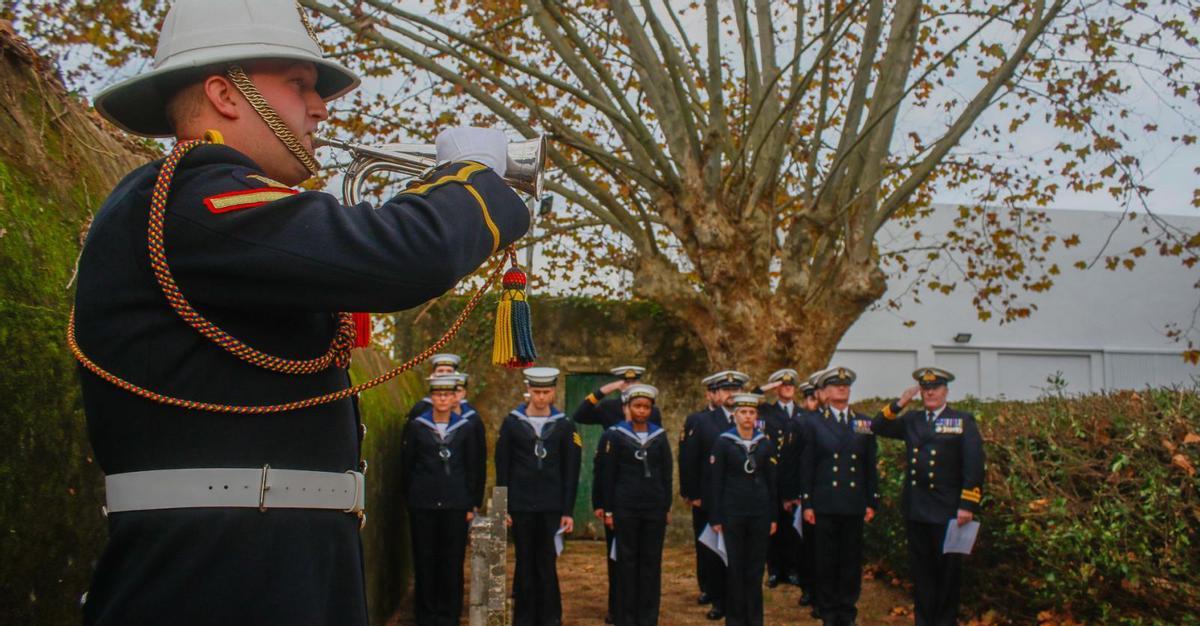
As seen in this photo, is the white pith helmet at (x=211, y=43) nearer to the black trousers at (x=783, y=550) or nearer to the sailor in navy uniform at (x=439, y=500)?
the sailor in navy uniform at (x=439, y=500)

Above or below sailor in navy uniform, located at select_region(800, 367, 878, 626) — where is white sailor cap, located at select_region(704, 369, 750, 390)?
above

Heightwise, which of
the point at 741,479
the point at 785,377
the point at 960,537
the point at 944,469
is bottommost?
Answer: the point at 960,537

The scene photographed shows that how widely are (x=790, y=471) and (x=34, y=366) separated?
890cm

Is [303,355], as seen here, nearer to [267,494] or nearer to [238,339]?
[238,339]

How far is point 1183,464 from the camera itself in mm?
6387

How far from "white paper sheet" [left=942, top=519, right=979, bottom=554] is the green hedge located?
203mm

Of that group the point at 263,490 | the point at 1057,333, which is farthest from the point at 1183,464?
the point at 1057,333

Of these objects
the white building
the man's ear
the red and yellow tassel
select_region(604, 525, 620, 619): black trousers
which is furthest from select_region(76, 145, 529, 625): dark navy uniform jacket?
the white building

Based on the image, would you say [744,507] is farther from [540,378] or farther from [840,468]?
[540,378]

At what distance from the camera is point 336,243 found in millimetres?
1605

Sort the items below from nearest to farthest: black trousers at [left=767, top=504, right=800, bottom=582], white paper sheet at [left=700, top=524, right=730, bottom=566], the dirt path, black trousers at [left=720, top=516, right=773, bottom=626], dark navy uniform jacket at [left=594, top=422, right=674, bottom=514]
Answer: black trousers at [left=720, top=516, right=773, bottom=626]
white paper sheet at [left=700, top=524, right=730, bottom=566]
dark navy uniform jacket at [left=594, top=422, right=674, bottom=514]
the dirt path
black trousers at [left=767, top=504, right=800, bottom=582]

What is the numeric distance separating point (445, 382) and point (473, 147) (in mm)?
7413

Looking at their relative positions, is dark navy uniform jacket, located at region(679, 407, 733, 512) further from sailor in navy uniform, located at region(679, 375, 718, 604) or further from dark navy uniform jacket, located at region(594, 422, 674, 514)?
dark navy uniform jacket, located at region(594, 422, 674, 514)

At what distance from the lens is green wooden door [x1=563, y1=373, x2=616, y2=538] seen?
14.6m
